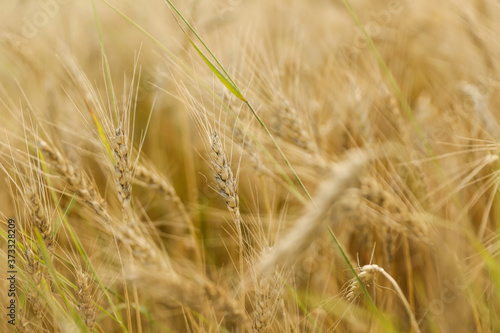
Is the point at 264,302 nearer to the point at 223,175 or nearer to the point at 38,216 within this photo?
the point at 223,175

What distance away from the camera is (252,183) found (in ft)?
3.51

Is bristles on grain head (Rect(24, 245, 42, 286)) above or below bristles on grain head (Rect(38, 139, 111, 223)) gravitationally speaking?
below

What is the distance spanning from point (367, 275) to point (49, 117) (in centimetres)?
79

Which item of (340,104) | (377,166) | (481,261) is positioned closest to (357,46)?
(340,104)

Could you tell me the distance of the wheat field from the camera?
22.0 inches

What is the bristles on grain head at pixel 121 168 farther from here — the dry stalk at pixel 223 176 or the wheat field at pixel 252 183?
the dry stalk at pixel 223 176

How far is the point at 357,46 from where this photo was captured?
46.5 inches

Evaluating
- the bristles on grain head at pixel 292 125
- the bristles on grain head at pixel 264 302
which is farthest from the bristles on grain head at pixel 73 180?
the bristles on grain head at pixel 292 125

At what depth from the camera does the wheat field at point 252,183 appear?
22.0 inches

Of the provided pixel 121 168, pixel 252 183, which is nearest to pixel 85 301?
pixel 121 168

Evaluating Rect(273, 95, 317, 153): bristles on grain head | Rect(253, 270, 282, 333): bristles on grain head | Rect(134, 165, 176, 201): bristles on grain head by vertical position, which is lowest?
Rect(253, 270, 282, 333): bristles on grain head

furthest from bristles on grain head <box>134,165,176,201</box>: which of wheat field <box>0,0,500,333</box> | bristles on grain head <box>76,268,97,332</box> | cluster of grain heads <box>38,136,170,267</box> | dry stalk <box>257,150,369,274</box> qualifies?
dry stalk <box>257,150,369,274</box>

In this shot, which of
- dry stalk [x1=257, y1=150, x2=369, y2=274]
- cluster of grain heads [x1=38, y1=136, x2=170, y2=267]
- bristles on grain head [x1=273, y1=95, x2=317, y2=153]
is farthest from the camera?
bristles on grain head [x1=273, y1=95, x2=317, y2=153]

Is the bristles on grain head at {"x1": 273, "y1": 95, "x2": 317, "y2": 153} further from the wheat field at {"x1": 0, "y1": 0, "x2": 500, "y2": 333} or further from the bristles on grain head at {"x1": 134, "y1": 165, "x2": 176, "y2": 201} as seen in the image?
the bristles on grain head at {"x1": 134, "y1": 165, "x2": 176, "y2": 201}
